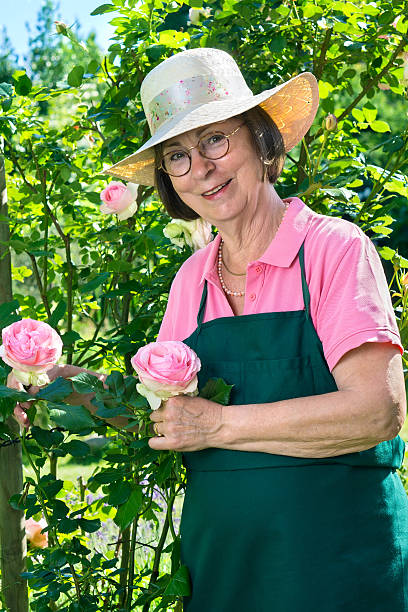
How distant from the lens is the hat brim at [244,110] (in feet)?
5.55

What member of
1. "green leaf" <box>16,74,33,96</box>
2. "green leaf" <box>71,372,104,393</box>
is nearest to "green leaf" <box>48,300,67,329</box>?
"green leaf" <box>71,372,104,393</box>

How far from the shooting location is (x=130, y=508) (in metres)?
1.87

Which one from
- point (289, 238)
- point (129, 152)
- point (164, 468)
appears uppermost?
point (129, 152)

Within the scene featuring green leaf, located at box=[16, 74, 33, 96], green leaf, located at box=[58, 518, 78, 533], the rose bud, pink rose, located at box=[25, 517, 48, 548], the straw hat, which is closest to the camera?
the straw hat

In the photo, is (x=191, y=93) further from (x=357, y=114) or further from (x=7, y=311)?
(x=357, y=114)

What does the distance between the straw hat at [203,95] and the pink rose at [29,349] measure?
50 centimetres

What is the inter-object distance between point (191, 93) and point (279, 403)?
0.77m

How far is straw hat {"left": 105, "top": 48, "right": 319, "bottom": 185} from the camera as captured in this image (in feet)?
5.60

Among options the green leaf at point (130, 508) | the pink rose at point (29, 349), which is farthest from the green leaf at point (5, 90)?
the green leaf at point (130, 508)

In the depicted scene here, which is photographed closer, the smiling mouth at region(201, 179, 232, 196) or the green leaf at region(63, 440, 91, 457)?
the smiling mouth at region(201, 179, 232, 196)

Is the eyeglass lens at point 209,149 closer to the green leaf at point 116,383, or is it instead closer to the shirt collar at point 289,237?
the shirt collar at point 289,237

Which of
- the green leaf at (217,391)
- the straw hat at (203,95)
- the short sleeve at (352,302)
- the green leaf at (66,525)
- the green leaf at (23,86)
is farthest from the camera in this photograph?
the green leaf at (23,86)

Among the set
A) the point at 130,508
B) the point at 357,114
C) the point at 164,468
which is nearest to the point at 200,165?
the point at 164,468

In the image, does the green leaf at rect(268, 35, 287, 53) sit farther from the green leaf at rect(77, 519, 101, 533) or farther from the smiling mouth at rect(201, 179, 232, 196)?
the green leaf at rect(77, 519, 101, 533)
